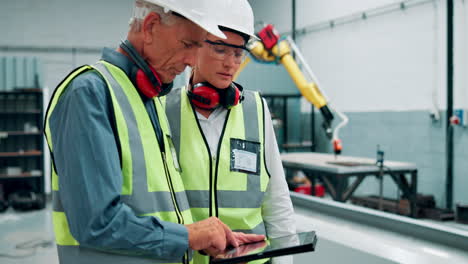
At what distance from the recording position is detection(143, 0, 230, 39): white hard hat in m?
0.90

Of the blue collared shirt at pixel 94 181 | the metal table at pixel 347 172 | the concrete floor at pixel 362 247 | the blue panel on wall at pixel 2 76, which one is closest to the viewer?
the blue collared shirt at pixel 94 181

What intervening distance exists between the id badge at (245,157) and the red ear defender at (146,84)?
0.41 m

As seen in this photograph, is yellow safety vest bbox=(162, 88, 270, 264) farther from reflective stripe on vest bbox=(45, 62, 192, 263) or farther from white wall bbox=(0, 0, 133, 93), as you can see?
white wall bbox=(0, 0, 133, 93)

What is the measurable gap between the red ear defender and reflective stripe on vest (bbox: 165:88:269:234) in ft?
1.15

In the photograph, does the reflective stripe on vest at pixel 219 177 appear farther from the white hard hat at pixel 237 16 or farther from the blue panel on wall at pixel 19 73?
the blue panel on wall at pixel 19 73

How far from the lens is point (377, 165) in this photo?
4.02m

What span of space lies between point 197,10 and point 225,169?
0.54 meters

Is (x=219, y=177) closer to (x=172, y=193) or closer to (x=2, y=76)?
(x=172, y=193)

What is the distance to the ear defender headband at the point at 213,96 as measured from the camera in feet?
4.48

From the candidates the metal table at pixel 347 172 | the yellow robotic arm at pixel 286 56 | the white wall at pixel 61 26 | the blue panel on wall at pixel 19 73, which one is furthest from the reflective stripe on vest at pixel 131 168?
the white wall at pixel 61 26

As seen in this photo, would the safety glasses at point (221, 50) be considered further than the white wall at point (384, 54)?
No

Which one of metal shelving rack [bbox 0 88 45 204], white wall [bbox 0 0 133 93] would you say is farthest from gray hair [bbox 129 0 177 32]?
white wall [bbox 0 0 133 93]

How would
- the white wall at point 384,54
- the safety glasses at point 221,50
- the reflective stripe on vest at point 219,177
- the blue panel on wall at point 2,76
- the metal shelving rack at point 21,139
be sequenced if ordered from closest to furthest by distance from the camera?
1. the reflective stripe on vest at point 219,177
2. the safety glasses at point 221,50
3. the white wall at point 384,54
4. the blue panel on wall at point 2,76
5. the metal shelving rack at point 21,139

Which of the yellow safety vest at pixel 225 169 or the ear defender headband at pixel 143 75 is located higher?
the ear defender headband at pixel 143 75
